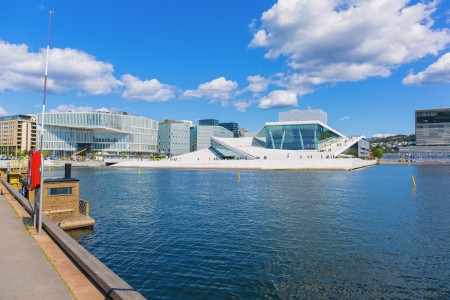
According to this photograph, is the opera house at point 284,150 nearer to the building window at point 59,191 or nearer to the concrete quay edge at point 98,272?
the building window at point 59,191

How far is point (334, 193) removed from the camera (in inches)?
1746

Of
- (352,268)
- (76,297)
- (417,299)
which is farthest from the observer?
(352,268)

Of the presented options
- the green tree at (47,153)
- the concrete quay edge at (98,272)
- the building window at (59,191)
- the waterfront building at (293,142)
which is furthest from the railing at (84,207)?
the green tree at (47,153)

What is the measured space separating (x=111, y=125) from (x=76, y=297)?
170 m

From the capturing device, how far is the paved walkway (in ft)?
28.6

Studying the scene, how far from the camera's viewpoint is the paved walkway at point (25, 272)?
344 inches

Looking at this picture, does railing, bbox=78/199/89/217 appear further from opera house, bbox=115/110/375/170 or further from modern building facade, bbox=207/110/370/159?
modern building facade, bbox=207/110/370/159

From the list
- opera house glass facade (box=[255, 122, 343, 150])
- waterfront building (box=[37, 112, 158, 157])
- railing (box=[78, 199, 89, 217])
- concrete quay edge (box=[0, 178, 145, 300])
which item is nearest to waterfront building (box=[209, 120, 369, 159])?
opera house glass facade (box=[255, 122, 343, 150])

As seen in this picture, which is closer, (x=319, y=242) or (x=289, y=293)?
(x=289, y=293)

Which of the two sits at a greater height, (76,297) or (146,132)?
(146,132)

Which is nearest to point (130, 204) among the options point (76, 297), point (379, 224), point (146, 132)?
point (379, 224)

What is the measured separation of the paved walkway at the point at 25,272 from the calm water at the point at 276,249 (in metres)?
4.03

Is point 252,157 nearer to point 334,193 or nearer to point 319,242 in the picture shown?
point 334,193

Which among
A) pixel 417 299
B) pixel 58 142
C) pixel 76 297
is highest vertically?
pixel 58 142
